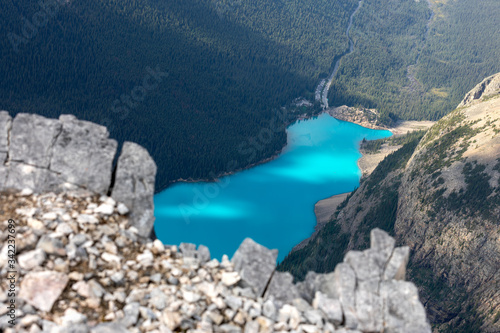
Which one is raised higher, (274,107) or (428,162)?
(274,107)

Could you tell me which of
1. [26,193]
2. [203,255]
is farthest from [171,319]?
[26,193]

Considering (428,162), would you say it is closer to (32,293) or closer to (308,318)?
(308,318)

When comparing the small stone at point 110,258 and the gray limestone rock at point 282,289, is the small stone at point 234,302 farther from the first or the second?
the small stone at point 110,258

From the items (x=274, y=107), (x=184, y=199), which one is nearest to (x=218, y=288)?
(x=184, y=199)

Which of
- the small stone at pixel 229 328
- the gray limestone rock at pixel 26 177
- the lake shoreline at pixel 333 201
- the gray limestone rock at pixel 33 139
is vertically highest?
the lake shoreline at pixel 333 201

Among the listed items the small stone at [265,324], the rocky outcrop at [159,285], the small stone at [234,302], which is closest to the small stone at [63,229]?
the rocky outcrop at [159,285]

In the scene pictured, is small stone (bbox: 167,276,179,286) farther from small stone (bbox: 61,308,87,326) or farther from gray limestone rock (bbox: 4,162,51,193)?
gray limestone rock (bbox: 4,162,51,193)

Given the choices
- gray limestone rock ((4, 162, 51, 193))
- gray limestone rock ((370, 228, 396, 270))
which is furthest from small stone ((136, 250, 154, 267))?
gray limestone rock ((370, 228, 396, 270))
